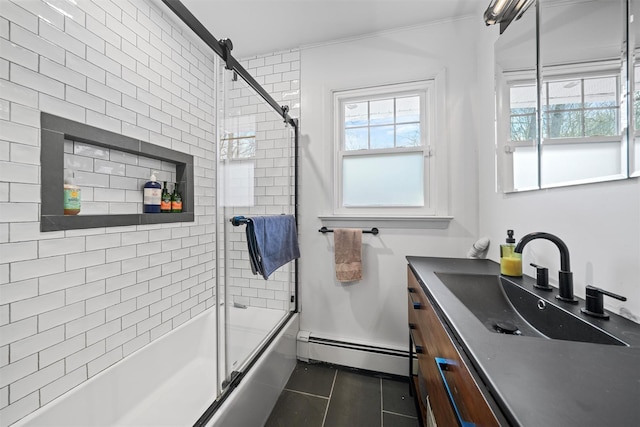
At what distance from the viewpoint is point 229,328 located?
1266 millimetres

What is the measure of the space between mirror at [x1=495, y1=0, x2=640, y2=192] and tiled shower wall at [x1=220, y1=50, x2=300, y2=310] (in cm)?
145

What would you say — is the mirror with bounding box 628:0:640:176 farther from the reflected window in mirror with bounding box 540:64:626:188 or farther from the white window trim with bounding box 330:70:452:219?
the white window trim with bounding box 330:70:452:219

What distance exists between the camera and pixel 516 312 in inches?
40.0

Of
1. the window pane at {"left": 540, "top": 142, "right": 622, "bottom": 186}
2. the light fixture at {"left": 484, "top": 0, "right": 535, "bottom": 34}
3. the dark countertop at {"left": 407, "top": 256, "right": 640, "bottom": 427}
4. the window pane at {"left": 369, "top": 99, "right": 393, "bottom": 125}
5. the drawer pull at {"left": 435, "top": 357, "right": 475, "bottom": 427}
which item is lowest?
the drawer pull at {"left": 435, "top": 357, "right": 475, "bottom": 427}

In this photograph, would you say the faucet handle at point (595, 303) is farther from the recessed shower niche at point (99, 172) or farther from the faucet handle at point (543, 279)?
the recessed shower niche at point (99, 172)

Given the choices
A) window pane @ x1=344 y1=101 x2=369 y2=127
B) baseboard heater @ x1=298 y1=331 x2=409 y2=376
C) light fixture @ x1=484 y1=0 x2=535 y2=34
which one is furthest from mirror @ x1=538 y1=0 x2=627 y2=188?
baseboard heater @ x1=298 y1=331 x2=409 y2=376

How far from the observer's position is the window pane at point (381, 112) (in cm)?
197

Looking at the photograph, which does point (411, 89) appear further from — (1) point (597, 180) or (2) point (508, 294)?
(2) point (508, 294)

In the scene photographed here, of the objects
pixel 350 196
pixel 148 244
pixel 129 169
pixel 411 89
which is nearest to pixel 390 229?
pixel 350 196

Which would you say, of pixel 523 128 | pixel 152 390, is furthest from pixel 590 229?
pixel 152 390

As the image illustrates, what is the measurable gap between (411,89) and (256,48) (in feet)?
4.51

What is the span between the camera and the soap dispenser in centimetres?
114

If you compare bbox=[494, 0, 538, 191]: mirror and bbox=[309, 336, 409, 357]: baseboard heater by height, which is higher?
bbox=[494, 0, 538, 191]: mirror

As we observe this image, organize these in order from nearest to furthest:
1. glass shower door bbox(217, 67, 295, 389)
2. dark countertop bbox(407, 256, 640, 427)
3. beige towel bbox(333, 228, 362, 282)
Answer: dark countertop bbox(407, 256, 640, 427), glass shower door bbox(217, 67, 295, 389), beige towel bbox(333, 228, 362, 282)
